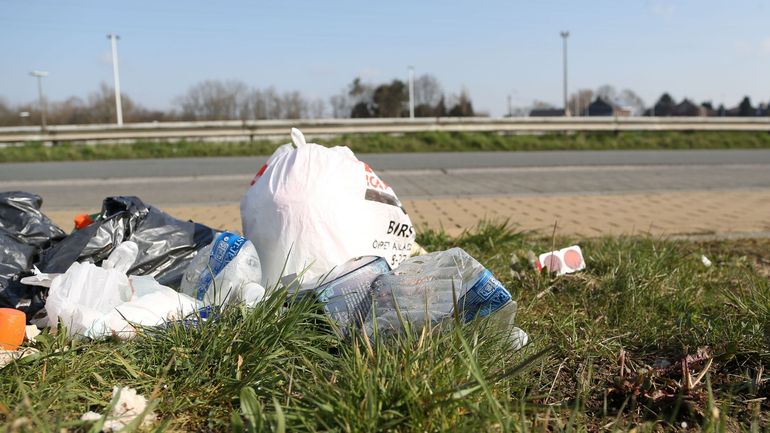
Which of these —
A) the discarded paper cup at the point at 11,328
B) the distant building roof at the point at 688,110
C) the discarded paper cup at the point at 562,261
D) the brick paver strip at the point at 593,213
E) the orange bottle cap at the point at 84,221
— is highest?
the distant building roof at the point at 688,110

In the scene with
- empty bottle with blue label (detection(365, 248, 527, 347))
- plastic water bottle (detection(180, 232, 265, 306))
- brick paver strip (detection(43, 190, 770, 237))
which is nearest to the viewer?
empty bottle with blue label (detection(365, 248, 527, 347))

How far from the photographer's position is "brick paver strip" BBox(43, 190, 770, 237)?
5.27 metres

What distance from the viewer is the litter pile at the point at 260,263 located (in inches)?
89.2

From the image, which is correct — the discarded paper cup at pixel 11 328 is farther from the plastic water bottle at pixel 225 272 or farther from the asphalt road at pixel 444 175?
the asphalt road at pixel 444 175

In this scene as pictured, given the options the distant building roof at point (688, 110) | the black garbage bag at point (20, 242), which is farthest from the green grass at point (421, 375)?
the distant building roof at point (688, 110)

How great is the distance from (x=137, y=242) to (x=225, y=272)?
2.02 ft

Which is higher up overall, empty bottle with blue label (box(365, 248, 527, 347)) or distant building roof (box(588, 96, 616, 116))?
distant building roof (box(588, 96, 616, 116))

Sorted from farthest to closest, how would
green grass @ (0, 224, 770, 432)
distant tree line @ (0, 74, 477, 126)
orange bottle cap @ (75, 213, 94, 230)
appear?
distant tree line @ (0, 74, 477, 126) < orange bottle cap @ (75, 213, 94, 230) < green grass @ (0, 224, 770, 432)

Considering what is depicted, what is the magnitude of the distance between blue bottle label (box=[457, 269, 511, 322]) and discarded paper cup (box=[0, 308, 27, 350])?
1597 millimetres

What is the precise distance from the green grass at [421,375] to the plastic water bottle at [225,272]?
38cm

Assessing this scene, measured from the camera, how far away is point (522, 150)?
52.6 feet

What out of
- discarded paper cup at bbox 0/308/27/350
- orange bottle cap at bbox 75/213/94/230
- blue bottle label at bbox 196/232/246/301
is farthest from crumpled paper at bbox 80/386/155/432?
orange bottle cap at bbox 75/213/94/230

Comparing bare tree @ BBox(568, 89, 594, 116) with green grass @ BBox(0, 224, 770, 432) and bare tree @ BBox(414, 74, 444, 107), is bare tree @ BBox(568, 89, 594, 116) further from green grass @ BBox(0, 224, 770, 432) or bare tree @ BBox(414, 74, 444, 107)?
green grass @ BBox(0, 224, 770, 432)

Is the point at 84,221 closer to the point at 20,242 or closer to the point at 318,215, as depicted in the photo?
the point at 20,242
